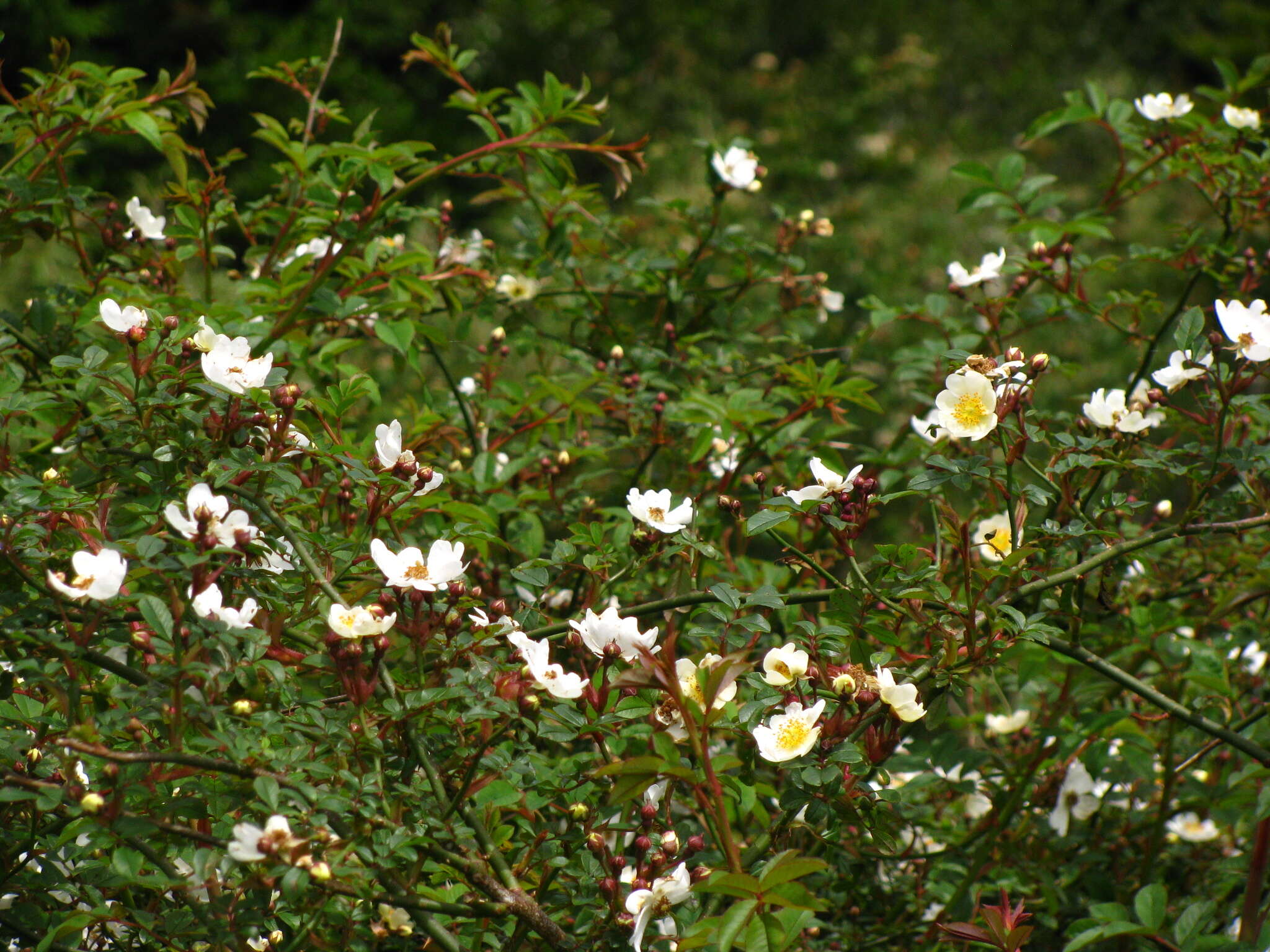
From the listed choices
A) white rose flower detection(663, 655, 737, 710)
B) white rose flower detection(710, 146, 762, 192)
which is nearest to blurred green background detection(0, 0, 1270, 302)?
white rose flower detection(710, 146, 762, 192)

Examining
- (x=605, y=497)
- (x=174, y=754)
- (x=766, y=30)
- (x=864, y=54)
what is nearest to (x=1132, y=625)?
(x=605, y=497)

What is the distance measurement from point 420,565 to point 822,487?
0.39 meters

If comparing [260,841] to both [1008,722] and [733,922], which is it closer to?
[733,922]

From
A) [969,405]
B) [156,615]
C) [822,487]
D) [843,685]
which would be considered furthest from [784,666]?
[156,615]

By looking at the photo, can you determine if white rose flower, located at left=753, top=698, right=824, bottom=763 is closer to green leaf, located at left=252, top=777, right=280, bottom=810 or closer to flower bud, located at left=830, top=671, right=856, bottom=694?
flower bud, located at left=830, top=671, right=856, bottom=694

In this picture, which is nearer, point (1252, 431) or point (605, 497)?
point (1252, 431)

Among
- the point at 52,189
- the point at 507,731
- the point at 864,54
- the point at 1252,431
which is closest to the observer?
the point at 507,731

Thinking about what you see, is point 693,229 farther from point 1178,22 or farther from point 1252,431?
point 1178,22

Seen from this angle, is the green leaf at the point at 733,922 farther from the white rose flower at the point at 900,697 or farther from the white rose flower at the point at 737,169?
the white rose flower at the point at 737,169

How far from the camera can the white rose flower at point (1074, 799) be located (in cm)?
148

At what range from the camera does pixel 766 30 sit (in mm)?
8953

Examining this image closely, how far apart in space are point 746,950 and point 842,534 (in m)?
0.38

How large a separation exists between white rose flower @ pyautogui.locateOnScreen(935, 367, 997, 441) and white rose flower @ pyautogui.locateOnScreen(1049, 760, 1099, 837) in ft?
2.18

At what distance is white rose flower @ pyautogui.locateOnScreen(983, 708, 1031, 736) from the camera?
1617 millimetres
